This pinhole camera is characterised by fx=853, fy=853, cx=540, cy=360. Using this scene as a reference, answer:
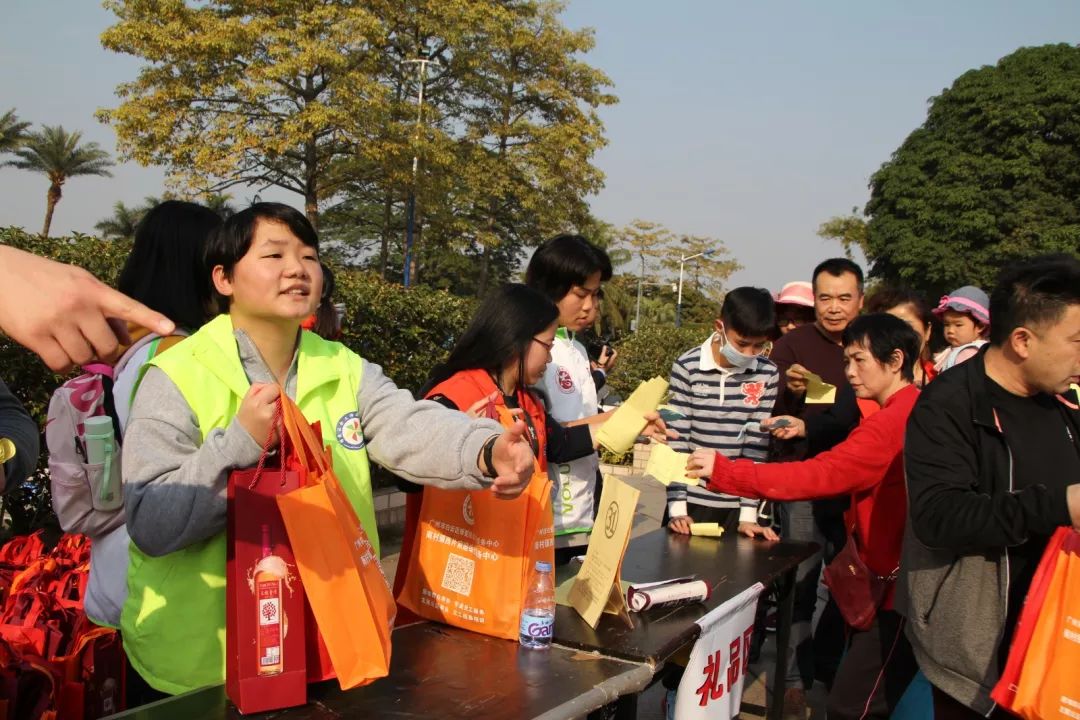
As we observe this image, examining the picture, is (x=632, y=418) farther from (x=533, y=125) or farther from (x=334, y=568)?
(x=533, y=125)

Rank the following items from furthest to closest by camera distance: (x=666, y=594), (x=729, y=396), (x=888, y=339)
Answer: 1. (x=729, y=396)
2. (x=888, y=339)
3. (x=666, y=594)

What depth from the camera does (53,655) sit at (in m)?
2.48

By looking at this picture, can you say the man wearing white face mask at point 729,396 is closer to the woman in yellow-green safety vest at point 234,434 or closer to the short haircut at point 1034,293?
the short haircut at point 1034,293

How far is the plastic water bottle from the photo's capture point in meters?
2.11

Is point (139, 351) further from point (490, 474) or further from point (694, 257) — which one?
point (694, 257)

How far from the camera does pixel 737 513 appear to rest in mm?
3979

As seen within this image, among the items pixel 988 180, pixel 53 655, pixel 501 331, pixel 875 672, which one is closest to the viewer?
pixel 53 655

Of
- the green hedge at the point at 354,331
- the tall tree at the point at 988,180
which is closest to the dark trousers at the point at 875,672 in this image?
the green hedge at the point at 354,331

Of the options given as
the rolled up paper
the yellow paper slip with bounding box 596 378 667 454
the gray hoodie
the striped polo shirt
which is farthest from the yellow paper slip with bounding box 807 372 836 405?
the gray hoodie

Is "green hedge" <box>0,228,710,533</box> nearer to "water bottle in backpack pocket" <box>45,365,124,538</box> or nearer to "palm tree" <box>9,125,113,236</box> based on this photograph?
"water bottle in backpack pocket" <box>45,365,124,538</box>

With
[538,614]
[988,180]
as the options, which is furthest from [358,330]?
[988,180]

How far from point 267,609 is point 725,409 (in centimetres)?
272

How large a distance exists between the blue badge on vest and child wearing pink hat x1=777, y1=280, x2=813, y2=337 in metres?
3.99

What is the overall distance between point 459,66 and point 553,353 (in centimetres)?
2352
